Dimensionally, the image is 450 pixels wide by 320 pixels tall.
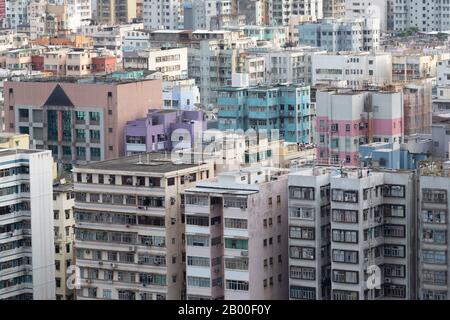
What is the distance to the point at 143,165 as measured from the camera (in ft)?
116

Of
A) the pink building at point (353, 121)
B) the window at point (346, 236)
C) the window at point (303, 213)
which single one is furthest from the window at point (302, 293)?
the pink building at point (353, 121)

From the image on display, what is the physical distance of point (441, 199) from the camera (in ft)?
106

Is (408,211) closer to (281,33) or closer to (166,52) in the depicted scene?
(166,52)

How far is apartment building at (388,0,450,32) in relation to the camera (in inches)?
3506

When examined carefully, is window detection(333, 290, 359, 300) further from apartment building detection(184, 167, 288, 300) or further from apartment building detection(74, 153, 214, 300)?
apartment building detection(74, 153, 214, 300)

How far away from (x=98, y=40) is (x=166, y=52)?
49.4ft

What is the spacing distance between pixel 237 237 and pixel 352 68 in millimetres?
25360

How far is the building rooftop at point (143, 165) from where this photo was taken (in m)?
34.9

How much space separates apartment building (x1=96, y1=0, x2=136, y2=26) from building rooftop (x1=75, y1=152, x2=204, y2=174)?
60.3 metres

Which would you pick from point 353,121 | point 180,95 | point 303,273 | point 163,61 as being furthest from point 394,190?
point 163,61

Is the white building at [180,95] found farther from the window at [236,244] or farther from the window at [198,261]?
the window at [236,244]

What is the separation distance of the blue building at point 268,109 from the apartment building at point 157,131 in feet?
8.76
